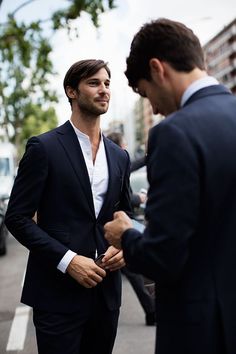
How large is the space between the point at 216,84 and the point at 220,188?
14.5 inches

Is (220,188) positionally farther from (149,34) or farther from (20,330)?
(20,330)

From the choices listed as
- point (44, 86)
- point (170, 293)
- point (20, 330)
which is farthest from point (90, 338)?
point (44, 86)

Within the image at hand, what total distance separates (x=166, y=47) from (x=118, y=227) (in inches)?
24.7

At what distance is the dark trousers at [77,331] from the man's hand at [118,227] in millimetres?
801

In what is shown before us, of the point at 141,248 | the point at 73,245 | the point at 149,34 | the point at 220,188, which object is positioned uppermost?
the point at 149,34

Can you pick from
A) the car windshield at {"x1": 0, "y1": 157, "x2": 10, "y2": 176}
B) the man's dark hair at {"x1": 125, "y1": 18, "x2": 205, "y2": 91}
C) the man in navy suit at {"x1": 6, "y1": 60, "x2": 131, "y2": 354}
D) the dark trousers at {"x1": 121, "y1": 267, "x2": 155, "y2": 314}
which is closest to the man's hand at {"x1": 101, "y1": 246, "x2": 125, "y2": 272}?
the man in navy suit at {"x1": 6, "y1": 60, "x2": 131, "y2": 354}

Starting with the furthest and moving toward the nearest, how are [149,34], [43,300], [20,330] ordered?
1. [20,330]
2. [43,300]
3. [149,34]

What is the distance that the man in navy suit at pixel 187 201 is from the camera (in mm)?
1704

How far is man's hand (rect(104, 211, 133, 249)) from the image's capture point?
1.98 meters

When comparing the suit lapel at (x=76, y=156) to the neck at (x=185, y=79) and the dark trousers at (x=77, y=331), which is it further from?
the neck at (x=185, y=79)

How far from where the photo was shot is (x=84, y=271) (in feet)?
8.67

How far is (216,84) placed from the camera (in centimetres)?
189

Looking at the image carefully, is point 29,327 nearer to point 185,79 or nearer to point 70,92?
point 70,92

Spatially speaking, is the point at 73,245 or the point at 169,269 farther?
the point at 73,245
